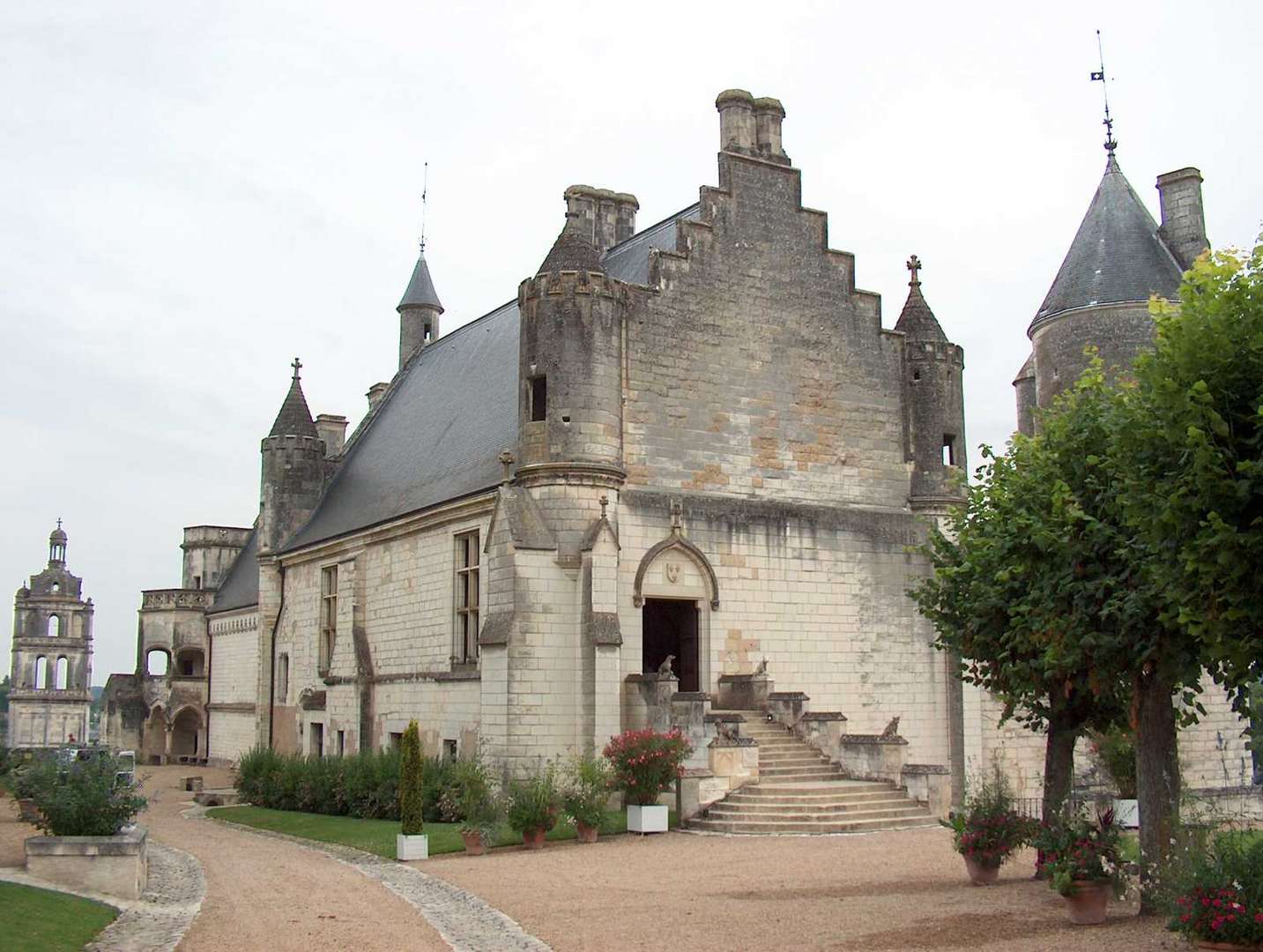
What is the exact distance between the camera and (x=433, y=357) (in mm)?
38156

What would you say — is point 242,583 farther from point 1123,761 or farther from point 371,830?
point 1123,761

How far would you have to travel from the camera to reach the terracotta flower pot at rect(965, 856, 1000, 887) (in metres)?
14.4

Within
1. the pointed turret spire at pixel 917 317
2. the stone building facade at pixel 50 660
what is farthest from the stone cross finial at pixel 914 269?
the stone building facade at pixel 50 660

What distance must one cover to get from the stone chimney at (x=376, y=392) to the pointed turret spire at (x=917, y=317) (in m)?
17.7

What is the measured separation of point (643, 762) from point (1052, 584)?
339 inches

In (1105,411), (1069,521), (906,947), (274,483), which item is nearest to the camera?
(906,947)

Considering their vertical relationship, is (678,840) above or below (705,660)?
below

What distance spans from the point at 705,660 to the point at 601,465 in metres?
4.25

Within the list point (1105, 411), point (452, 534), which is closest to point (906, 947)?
point (1105, 411)

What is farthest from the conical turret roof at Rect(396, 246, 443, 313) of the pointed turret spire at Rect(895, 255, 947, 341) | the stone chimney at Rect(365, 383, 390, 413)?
the pointed turret spire at Rect(895, 255, 947, 341)

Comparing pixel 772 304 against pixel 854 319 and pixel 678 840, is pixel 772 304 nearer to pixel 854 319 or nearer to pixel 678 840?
pixel 854 319

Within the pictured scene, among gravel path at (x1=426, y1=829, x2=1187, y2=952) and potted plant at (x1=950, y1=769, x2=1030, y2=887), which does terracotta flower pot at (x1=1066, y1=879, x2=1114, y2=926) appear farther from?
potted plant at (x1=950, y1=769, x2=1030, y2=887)

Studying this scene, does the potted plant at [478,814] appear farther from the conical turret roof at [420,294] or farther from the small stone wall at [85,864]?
the conical turret roof at [420,294]

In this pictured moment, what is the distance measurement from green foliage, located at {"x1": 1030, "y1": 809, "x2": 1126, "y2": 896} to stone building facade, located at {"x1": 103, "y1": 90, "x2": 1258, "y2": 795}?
9.39 m
